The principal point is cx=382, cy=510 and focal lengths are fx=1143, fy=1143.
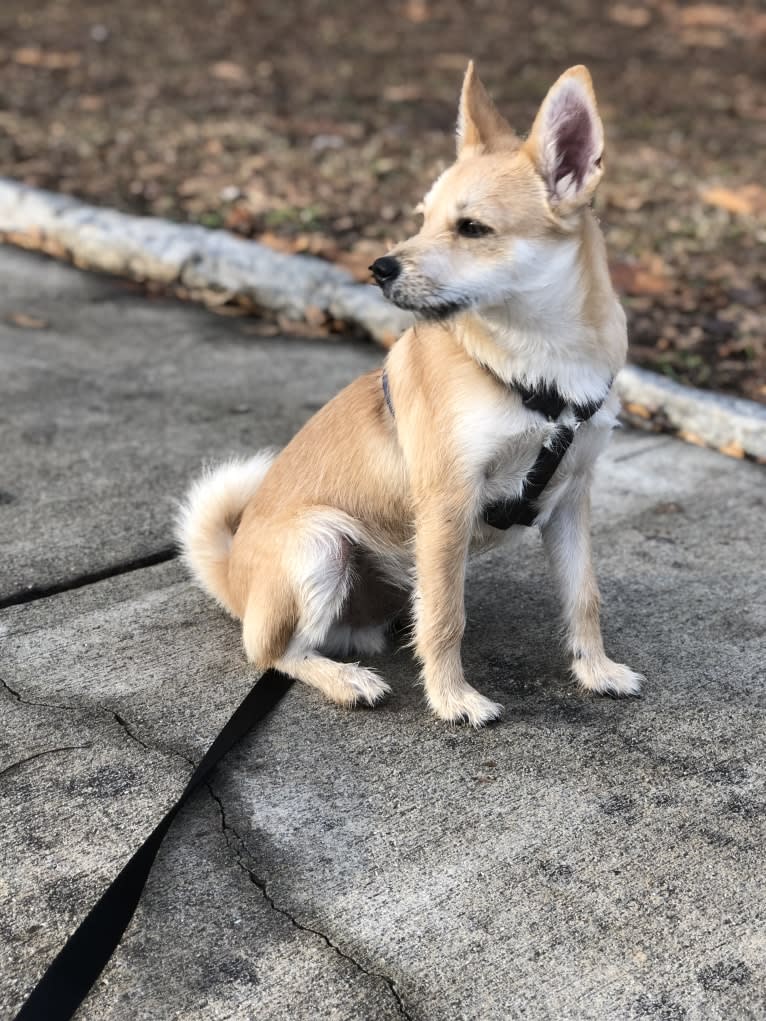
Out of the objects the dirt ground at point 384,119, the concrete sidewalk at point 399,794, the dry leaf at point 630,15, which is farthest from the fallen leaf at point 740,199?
the dry leaf at point 630,15

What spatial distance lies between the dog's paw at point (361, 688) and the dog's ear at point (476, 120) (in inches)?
54.7

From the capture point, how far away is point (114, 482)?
4.25 m

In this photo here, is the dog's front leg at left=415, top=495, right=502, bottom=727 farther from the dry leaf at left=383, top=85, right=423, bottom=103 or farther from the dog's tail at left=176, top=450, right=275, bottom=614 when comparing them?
the dry leaf at left=383, top=85, right=423, bottom=103

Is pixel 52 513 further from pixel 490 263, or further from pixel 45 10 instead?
pixel 45 10

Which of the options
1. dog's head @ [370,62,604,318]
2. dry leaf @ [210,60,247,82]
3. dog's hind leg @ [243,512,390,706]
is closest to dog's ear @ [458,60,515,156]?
dog's head @ [370,62,604,318]

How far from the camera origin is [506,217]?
8.91 feet

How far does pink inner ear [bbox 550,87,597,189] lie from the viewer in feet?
8.87

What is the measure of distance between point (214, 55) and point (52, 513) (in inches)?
310

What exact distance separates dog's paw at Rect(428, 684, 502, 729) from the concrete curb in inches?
84.5

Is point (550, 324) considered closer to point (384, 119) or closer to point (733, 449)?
point (733, 449)

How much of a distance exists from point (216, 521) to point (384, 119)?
6.19m

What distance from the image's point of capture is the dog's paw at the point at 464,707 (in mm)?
2959

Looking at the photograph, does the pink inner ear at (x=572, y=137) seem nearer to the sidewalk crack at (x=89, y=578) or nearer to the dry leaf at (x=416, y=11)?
the sidewalk crack at (x=89, y=578)

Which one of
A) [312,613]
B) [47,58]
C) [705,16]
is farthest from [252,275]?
[705,16]
